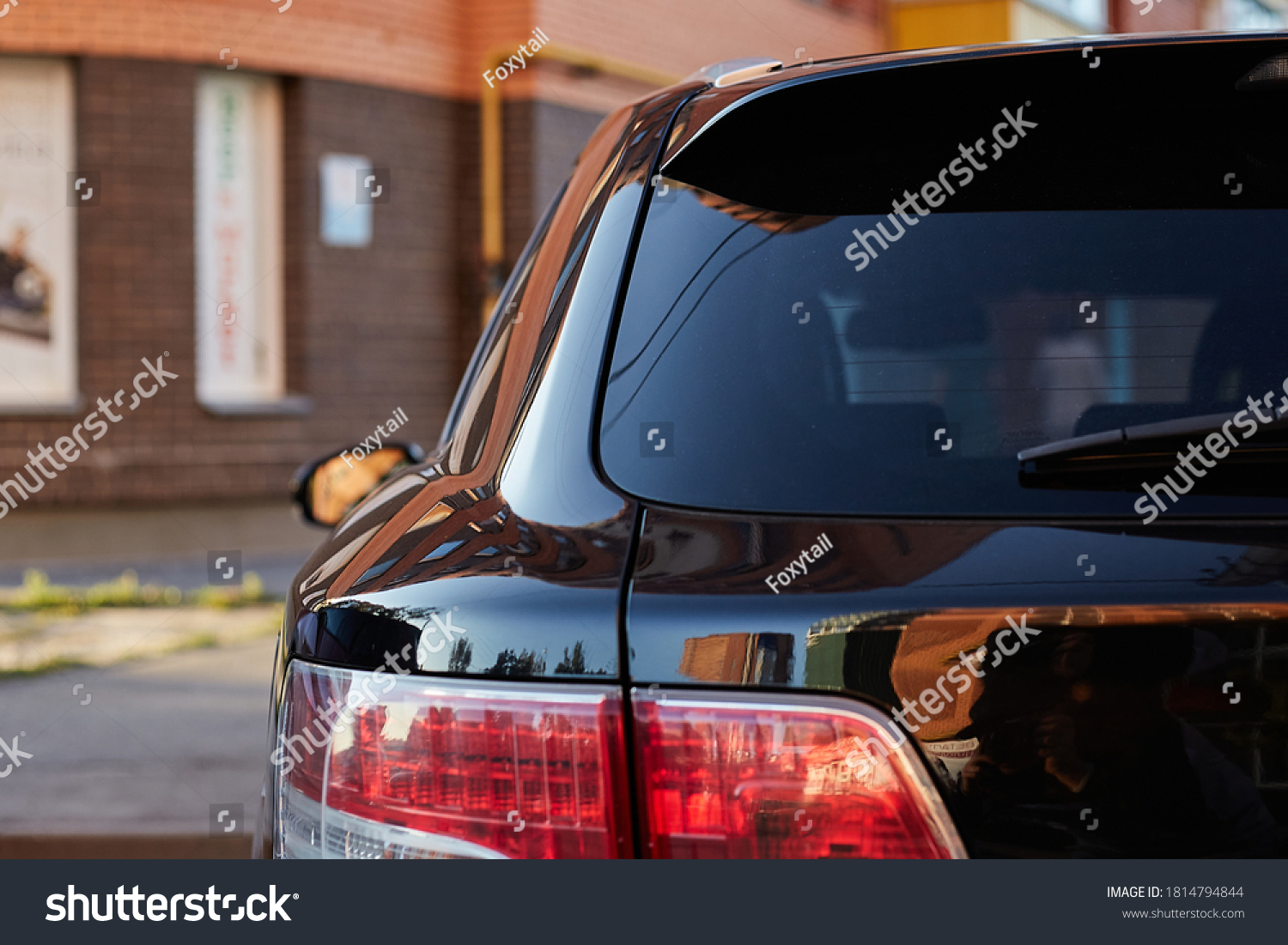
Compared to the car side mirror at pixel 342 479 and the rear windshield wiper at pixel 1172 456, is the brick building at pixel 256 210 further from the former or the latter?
the rear windshield wiper at pixel 1172 456

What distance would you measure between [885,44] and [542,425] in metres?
16.8

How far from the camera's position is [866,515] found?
122 cm

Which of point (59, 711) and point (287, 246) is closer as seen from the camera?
point (59, 711)

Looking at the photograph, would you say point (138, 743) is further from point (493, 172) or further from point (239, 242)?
point (493, 172)

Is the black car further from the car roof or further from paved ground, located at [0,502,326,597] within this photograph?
paved ground, located at [0,502,326,597]

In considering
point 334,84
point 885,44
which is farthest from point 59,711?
point 885,44

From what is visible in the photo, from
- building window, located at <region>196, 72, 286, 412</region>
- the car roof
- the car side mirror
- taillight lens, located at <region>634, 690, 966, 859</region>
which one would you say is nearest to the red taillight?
taillight lens, located at <region>634, 690, 966, 859</region>

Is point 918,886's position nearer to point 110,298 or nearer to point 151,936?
point 151,936

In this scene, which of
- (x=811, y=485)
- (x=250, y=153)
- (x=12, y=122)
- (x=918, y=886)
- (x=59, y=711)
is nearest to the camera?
(x=918, y=886)

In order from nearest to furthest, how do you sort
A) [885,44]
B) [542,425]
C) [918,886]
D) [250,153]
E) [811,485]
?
[918,886], [811,485], [542,425], [250,153], [885,44]

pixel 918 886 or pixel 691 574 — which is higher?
pixel 691 574

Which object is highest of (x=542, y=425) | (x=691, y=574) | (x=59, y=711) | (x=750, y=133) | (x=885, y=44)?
(x=885, y=44)

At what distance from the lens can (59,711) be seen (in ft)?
20.6

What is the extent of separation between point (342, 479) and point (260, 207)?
31.1 ft
